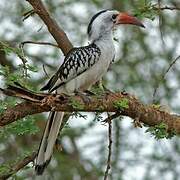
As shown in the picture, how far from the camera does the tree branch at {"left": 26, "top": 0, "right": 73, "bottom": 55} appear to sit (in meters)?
3.15

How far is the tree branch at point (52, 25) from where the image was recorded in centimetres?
315

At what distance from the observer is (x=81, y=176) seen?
5090mm

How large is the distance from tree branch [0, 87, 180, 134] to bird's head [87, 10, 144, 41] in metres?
0.74

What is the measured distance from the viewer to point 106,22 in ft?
11.2

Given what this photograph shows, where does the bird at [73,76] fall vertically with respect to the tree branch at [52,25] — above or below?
below

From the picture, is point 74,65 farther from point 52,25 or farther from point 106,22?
point 106,22

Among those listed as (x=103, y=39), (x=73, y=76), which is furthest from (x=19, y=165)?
(x=103, y=39)

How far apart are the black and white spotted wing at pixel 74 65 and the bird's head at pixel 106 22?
23 cm

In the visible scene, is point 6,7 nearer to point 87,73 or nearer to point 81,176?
point 81,176

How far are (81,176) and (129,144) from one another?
556mm

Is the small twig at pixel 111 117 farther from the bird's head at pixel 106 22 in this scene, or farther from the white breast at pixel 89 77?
the bird's head at pixel 106 22

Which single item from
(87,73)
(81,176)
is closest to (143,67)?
(81,176)

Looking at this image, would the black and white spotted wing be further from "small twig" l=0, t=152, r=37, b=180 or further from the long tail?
"small twig" l=0, t=152, r=37, b=180

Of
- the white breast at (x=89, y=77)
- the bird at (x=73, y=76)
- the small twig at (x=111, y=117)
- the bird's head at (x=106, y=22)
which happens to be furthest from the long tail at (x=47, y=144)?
the bird's head at (x=106, y=22)
